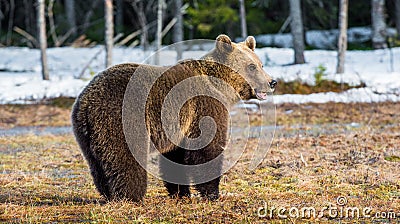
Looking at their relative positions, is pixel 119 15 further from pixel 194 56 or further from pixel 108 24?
pixel 108 24

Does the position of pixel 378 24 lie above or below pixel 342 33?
below

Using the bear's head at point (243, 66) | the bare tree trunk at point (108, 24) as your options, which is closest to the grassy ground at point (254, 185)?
the bear's head at point (243, 66)

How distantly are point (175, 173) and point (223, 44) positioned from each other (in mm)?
1846

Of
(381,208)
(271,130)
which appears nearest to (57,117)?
(271,130)

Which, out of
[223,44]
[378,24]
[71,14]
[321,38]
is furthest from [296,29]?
[223,44]

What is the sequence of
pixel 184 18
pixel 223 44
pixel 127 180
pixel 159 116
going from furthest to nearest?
pixel 184 18, pixel 223 44, pixel 159 116, pixel 127 180

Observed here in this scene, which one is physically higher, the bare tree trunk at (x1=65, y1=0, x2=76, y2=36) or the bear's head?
the bear's head

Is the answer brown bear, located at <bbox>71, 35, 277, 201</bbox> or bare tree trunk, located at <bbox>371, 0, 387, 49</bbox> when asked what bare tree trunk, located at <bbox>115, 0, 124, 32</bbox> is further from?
brown bear, located at <bbox>71, 35, 277, 201</bbox>

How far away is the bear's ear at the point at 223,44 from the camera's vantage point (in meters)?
7.56

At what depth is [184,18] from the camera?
109ft

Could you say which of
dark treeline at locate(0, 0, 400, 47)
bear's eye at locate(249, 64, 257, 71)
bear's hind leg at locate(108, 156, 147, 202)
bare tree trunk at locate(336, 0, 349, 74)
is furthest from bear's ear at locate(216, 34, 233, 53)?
dark treeline at locate(0, 0, 400, 47)

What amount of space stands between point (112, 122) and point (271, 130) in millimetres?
9527

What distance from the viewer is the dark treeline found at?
28484 mm

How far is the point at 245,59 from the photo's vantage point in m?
7.71
